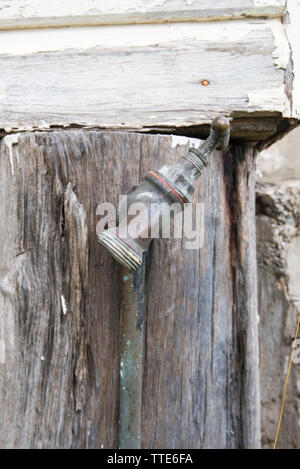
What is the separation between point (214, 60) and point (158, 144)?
10.3 inches

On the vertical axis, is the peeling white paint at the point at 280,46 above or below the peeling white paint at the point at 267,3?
below

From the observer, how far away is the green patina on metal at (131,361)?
0.91 m

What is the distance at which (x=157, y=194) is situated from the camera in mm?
864

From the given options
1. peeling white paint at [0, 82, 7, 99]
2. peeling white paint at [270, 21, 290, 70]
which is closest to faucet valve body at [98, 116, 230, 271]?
peeling white paint at [270, 21, 290, 70]

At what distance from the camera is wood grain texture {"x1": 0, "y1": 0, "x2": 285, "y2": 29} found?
41.3 inches

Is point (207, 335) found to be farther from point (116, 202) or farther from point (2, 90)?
point (2, 90)

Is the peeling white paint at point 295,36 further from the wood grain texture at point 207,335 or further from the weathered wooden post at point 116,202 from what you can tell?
the wood grain texture at point 207,335

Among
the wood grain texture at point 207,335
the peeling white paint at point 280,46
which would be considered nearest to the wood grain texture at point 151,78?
the peeling white paint at point 280,46

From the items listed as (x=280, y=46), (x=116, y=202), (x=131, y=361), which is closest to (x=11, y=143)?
(x=116, y=202)

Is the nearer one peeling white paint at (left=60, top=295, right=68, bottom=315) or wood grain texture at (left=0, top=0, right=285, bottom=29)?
peeling white paint at (left=60, top=295, right=68, bottom=315)

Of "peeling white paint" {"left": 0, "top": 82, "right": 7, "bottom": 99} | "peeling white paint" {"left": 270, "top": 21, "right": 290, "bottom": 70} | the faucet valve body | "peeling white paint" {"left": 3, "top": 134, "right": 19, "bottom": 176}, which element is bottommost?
the faucet valve body

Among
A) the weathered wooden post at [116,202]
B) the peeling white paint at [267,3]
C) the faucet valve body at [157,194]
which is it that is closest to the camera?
the faucet valve body at [157,194]

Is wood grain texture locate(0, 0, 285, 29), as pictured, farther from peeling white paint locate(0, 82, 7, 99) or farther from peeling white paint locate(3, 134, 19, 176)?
peeling white paint locate(3, 134, 19, 176)
